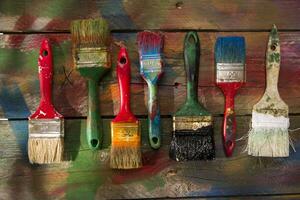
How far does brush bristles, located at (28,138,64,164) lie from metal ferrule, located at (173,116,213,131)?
1.23 feet

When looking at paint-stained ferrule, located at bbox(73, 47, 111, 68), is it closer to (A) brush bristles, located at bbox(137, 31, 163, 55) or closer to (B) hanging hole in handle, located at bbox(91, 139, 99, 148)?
(A) brush bristles, located at bbox(137, 31, 163, 55)

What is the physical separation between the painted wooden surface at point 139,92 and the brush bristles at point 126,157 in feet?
0.20

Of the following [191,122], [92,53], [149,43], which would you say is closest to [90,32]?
[92,53]

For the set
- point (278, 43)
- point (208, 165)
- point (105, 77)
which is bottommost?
point (208, 165)

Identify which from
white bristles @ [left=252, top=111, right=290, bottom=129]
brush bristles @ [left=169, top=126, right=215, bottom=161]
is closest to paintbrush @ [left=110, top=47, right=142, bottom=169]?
brush bristles @ [left=169, top=126, right=215, bottom=161]

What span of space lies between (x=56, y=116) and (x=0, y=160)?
24 cm

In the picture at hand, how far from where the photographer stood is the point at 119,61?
1686 mm

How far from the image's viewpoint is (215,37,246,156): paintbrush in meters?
1.68

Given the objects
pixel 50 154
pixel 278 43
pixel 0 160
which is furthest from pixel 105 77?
pixel 278 43

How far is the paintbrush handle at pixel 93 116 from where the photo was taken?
166 centimetres

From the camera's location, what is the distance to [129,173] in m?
1.71

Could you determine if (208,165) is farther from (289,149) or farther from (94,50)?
(94,50)

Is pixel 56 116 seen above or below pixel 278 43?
below

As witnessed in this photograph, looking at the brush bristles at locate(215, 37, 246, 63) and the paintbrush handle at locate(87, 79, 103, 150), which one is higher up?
the brush bristles at locate(215, 37, 246, 63)
